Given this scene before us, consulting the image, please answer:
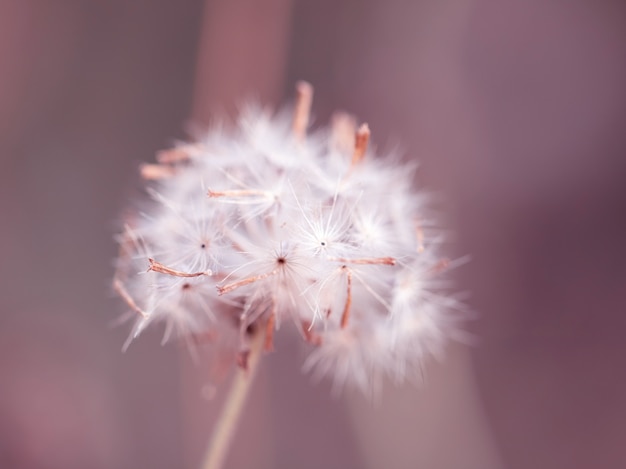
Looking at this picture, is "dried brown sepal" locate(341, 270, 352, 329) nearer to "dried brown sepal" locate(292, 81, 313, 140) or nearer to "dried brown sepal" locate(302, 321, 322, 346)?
"dried brown sepal" locate(302, 321, 322, 346)

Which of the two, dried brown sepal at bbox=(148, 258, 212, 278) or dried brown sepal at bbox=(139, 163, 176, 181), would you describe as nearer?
dried brown sepal at bbox=(148, 258, 212, 278)

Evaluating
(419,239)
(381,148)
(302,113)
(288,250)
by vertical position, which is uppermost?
(381,148)

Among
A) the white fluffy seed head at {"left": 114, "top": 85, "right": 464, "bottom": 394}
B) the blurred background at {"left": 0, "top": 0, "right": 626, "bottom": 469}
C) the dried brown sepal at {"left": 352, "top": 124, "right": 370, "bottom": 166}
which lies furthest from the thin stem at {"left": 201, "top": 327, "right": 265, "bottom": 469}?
the blurred background at {"left": 0, "top": 0, "right": 626, "bottom": 469}

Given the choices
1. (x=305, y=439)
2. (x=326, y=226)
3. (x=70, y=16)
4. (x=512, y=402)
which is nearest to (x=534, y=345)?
(x=512, y=402)

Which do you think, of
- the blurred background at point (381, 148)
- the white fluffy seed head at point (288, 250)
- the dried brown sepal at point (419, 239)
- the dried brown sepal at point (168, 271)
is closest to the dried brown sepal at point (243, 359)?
the white fluffy seed head at point (288, 250)

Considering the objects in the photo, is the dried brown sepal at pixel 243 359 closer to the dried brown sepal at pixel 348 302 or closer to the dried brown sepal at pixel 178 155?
the dried brown sepal at pixel 348 302

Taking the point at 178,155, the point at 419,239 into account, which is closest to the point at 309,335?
the point at 419,239

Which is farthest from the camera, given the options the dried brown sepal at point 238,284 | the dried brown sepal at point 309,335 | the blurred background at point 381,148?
the blurred background at point 381,148

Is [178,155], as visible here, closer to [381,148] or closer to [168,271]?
[168,271]
